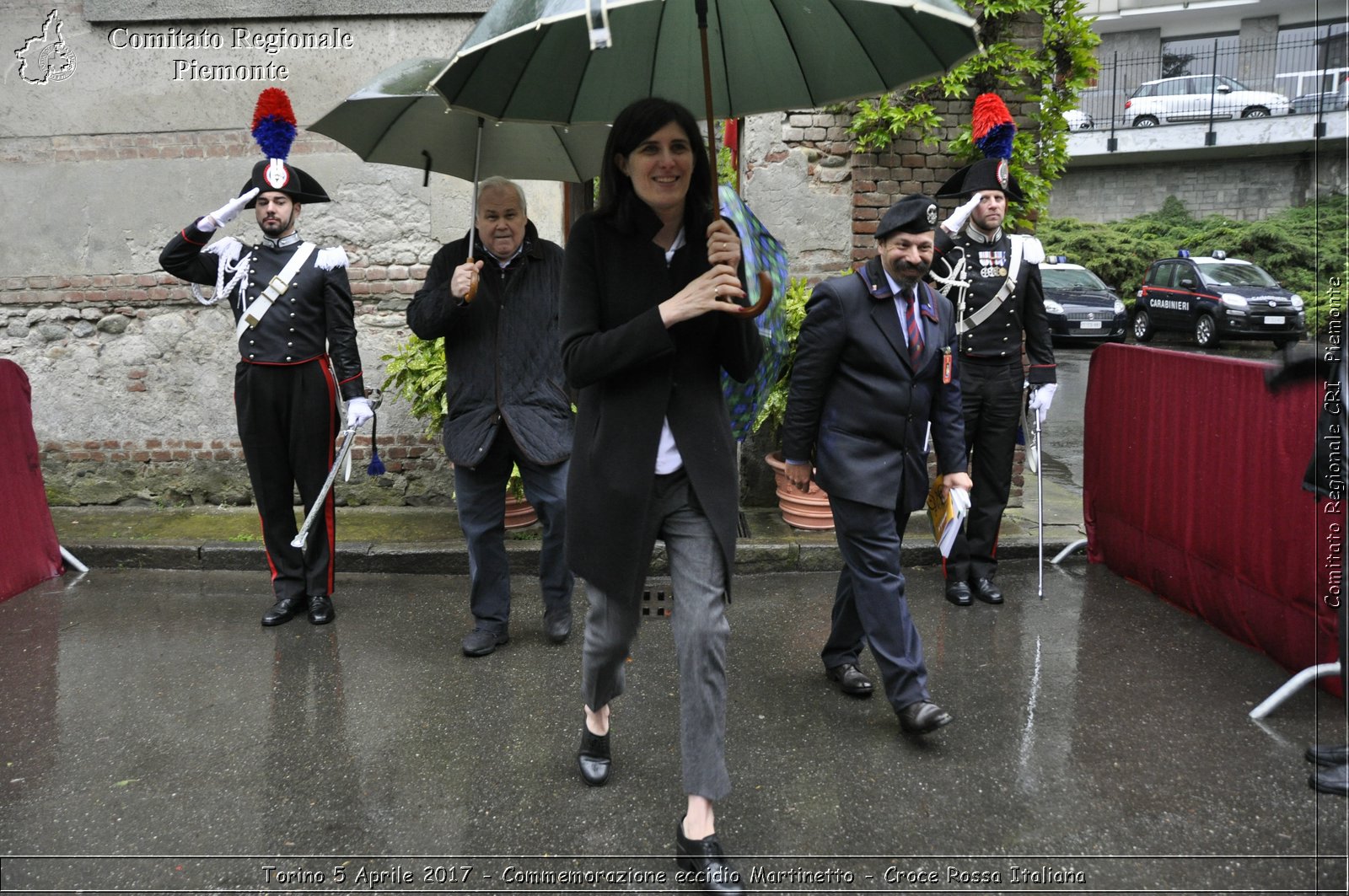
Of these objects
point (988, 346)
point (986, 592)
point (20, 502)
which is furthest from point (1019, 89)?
point (20, 502)

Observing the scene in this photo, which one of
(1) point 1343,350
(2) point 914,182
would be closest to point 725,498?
(1) point 1343,350

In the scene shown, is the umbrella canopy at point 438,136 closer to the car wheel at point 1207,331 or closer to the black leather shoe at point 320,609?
the black leather shoe at point 320,609

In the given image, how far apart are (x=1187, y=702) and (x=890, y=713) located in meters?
1.22

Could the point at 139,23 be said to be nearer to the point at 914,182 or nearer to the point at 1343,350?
the point at 914,182

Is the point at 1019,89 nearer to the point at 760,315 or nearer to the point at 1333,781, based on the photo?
the point at 760,315

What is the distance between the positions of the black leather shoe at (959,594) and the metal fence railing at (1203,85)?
103 ft

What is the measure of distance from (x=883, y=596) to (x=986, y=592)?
190cm

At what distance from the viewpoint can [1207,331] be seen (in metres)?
20.8

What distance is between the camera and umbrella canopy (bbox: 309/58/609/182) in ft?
14.5

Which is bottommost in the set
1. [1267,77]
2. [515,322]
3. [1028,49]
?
[515,322]

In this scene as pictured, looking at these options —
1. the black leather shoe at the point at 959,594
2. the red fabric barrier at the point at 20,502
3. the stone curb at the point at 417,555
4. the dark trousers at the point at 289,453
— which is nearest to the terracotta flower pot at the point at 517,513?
the stone curb at the point at 417,555

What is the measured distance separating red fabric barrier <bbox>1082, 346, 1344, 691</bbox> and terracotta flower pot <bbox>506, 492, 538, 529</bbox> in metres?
3.48

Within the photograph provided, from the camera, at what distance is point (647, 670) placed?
4.71 metres

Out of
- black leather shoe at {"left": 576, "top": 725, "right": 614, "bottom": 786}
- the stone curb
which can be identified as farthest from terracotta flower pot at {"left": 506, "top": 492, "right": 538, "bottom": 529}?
black leather shoe at {"left": 576, "top": 725, "right": 614, "bottom": 786}
